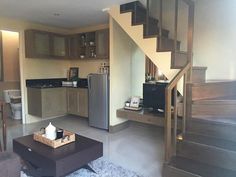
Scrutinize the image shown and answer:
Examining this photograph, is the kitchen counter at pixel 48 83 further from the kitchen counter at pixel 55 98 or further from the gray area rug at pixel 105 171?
the gray area rug at pixel 105 171

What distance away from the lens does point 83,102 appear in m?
4.91

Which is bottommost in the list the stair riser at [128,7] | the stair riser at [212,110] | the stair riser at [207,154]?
the stair riser at [207,154]

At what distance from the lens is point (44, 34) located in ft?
16.1

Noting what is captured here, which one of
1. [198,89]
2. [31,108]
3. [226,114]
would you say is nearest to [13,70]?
[31,108]

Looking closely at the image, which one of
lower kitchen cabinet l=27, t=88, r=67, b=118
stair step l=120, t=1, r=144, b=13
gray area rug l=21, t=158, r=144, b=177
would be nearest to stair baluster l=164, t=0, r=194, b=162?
gray area rug l=21, t=158, r=144, b=177

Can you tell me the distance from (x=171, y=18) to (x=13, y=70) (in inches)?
174

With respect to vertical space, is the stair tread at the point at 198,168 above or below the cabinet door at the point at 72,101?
below

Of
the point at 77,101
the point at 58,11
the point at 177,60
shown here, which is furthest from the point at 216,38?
the point at 77,101

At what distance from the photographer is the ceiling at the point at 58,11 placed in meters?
3.45

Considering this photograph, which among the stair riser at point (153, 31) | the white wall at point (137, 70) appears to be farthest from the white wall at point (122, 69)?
the stair riser at point (153, 31)

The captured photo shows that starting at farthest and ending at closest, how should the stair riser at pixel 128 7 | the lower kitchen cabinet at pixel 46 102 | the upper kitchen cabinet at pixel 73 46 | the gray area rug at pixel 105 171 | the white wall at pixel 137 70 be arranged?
the upper kitchen cabinet at pixel 73 46
the lower kitchen cabinet at pixel 46 102
the white wall at pixel 137 70
the stair riser at pixel 128 7
the gray area rug at pixel 105 171

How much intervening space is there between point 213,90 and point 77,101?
3252 millimetres

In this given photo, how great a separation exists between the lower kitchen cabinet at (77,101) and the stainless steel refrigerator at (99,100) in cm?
46

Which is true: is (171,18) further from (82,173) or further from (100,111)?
(82,173)
